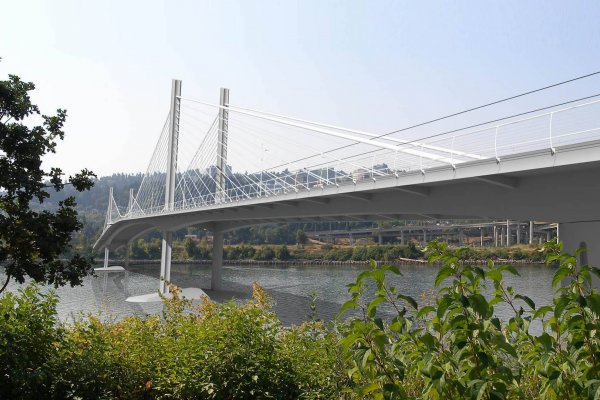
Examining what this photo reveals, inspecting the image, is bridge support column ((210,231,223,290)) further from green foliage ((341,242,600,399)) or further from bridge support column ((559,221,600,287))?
green foliage ((341,242,600,399))

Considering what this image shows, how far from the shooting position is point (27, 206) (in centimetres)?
686

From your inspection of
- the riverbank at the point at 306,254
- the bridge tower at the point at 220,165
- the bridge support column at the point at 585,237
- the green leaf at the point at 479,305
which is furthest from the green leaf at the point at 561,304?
the riverbank at the point at 306,254

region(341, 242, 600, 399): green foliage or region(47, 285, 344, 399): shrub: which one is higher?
region(341, 242, 600, 399): green foliage

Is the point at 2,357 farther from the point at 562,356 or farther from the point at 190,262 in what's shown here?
the point at 190,262

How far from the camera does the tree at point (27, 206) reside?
6.45 meters

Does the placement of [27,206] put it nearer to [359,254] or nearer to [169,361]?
[169,361]

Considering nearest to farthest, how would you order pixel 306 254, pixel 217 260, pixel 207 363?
pixel 207 363 < pixel 217 260 < pixel 306 254

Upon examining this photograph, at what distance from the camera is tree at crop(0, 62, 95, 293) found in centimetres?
645

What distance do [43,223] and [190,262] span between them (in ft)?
316

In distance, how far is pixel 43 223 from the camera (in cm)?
664

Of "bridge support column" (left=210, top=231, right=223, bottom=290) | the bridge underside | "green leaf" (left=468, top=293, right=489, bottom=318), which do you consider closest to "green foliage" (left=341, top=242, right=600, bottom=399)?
"green leaf" (left=468, top=293, right=489, bottom=318)

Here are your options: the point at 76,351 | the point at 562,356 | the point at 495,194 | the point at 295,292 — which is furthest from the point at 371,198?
the point at 295,292

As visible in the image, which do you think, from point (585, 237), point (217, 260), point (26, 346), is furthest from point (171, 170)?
point (26, 346)

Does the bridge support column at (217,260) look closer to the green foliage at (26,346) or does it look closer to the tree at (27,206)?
the tree at (27,206)
